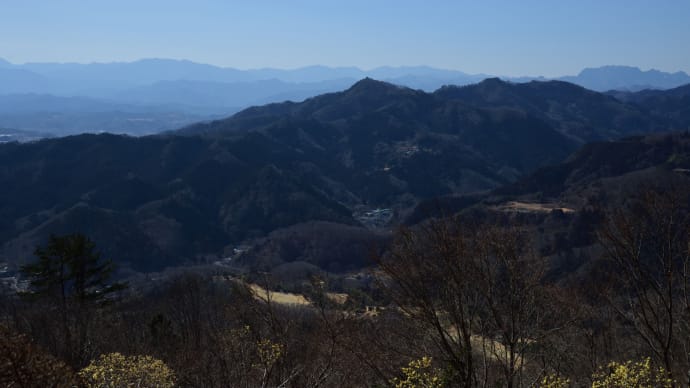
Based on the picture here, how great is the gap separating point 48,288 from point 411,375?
4239 cm

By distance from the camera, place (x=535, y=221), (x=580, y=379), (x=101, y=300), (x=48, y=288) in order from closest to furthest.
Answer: (x=580, y=379), (x=48, y=288), (x=101, y=300), (x=535, y=221)

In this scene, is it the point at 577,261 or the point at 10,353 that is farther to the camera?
the point at 577,261

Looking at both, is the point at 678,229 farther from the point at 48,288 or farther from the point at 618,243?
the point at 48,288

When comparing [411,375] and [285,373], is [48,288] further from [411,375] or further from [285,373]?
[411,375]

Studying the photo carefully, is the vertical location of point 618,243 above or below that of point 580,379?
above

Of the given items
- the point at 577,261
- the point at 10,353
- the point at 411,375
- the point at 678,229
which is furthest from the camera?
the point at 577,261

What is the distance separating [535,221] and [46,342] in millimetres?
170411

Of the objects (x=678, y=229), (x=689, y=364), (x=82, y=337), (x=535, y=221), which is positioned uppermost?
(x=678, y=229)

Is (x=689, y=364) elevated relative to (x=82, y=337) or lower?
elevated

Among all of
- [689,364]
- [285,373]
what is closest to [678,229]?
[689,364]

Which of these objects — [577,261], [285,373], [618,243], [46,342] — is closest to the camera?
[618,243]

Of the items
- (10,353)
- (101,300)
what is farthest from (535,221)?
(10,353)

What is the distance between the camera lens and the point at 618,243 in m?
17.9

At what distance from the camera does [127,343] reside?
39.9 metres
